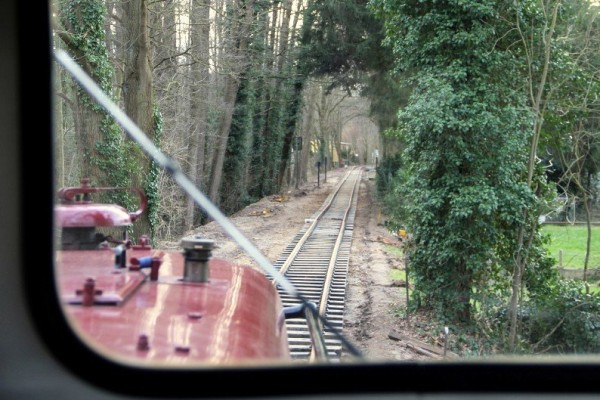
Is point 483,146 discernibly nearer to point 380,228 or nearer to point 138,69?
point 138,69

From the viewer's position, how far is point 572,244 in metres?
16.3

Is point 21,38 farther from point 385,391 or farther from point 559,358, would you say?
point 559,358

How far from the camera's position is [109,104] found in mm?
3203

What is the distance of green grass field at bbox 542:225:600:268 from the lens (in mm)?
15055

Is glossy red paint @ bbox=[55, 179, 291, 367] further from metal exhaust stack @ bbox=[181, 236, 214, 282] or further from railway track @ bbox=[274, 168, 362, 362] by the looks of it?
railway track @ bbox=[274, 168, 362, 362]

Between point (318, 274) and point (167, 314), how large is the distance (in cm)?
1138

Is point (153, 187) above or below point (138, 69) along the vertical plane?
below

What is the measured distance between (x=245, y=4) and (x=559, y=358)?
967 inches

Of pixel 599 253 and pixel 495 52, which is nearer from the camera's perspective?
pixel 495 52

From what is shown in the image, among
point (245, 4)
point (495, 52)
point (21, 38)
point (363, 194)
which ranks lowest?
point (363, 194)

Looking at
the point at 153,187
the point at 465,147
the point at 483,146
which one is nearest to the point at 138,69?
the point at 153,187

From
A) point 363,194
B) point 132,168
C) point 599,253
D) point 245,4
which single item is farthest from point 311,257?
point 363,194

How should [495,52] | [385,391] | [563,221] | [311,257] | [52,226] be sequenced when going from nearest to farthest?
[385,391] → [52,226] → [495,52] → [563,221] → [311,257]

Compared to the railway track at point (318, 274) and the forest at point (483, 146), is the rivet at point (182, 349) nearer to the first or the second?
the railway track at point (318, 274)
